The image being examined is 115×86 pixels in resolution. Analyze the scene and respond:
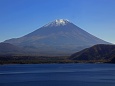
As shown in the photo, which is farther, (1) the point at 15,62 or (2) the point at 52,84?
(1) the point at 15,62

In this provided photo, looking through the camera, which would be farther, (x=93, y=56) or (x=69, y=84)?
(x=93, y=56)

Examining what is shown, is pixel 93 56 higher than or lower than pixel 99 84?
higher

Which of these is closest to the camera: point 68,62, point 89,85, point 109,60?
point 89,85

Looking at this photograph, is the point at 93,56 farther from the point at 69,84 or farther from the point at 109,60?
the point at 69,84

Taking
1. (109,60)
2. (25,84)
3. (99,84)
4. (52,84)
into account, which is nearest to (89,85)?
(99,84)

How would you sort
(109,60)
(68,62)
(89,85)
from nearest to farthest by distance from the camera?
(89,85) < (109,60) < (68,62)

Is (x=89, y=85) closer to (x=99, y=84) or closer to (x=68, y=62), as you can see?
(x=99, y=84)

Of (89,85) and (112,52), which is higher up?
(112,52)

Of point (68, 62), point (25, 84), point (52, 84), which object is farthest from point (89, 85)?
point (68, 62)
